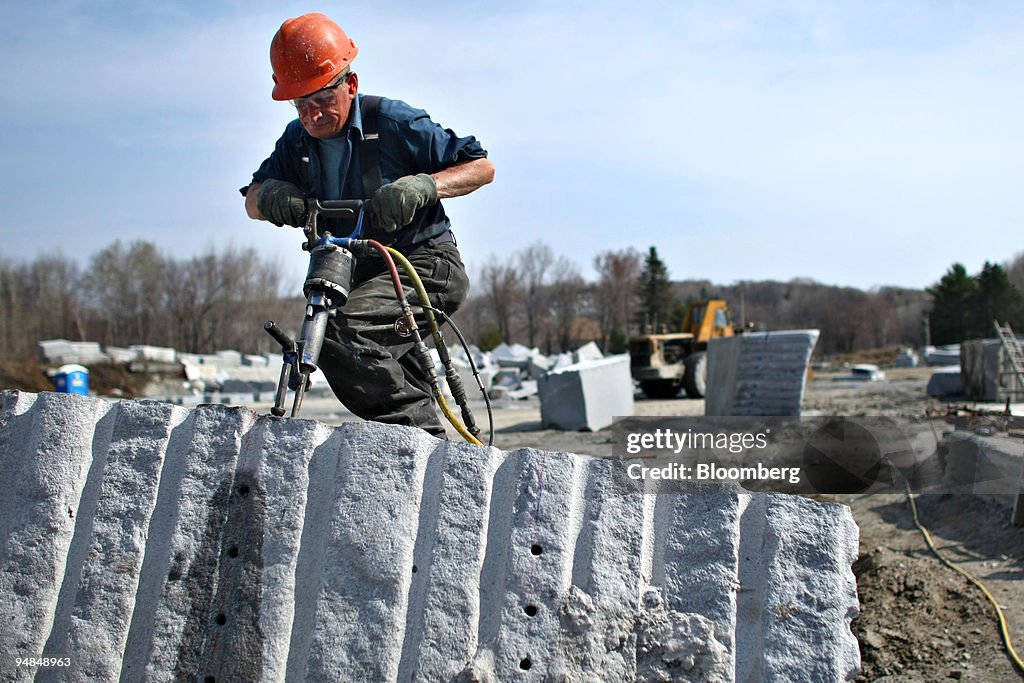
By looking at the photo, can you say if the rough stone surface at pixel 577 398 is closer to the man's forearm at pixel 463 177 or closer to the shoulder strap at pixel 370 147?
the man's forearm at pixel 463 177

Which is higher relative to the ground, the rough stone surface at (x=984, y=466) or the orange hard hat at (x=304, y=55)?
the orange hard hat at (x=304, y=55)

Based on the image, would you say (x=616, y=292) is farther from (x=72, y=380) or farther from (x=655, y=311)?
(x=72, y=380)

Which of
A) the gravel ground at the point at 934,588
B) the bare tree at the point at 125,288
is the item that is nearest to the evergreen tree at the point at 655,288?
the bare tree at the point at 125,288

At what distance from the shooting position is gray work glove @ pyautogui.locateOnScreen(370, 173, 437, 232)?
8.95ft

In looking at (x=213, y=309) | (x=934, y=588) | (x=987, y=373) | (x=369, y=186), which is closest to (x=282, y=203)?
(x=369, y=186)

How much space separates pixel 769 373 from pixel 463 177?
7059mm

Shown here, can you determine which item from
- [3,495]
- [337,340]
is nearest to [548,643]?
[337,340]

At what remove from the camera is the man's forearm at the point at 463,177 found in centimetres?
297

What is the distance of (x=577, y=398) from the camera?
402 inches

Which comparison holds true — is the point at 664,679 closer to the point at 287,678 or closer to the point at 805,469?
the point at 287,678

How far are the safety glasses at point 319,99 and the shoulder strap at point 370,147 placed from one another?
6.3 inches

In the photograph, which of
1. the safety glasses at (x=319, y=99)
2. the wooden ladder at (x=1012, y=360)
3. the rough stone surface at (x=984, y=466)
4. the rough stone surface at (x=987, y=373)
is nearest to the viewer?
the safety glasses at (x=319, y=99)

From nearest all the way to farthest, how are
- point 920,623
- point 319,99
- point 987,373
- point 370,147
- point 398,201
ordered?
point 398,201 < point 319,99 < point 370,147 < point 920,623 < point 987,373

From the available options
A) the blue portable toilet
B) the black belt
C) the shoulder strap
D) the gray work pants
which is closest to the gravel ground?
the gray work pants
